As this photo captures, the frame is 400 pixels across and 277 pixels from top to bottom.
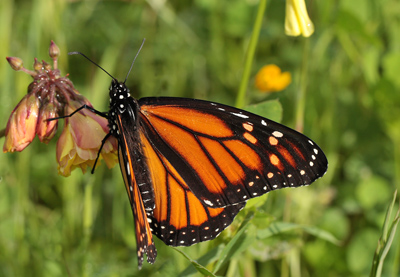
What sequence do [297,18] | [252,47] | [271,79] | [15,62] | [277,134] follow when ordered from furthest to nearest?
[271,79] → [252,47] → [297,18] → [277,134] → [15,62]

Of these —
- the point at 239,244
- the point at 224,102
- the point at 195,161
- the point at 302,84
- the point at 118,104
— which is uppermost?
the point at 302,84

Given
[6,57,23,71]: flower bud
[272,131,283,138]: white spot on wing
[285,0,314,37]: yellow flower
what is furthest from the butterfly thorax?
[285,0,314,37]: yellow flower

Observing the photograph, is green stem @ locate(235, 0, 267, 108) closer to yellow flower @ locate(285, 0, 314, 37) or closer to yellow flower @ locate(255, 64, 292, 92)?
yellow flower @ locate(285, 0, 314, 37)

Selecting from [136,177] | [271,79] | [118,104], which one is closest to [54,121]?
[118,104]

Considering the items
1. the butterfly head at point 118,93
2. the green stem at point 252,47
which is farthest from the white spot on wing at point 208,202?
the green stem at point 252,47

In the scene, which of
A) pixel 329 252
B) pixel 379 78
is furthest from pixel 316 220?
pixel 379 78

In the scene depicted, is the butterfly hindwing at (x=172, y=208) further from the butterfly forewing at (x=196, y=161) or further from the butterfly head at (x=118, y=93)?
the butterfly head at (x=118, y=93)

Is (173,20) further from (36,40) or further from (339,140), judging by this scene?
(339,140)

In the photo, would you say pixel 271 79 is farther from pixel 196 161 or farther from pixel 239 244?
pixel 239 244
